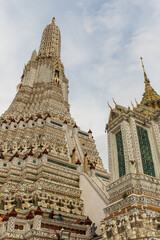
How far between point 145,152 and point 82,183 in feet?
24.7

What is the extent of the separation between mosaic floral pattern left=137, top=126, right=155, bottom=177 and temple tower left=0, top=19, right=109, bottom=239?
14.8 ft

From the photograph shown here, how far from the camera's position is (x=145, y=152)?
13188mm

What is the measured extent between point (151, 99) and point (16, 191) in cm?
1173

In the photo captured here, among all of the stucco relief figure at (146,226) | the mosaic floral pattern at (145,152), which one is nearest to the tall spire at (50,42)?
the mosaic floral pattern at (145,152)

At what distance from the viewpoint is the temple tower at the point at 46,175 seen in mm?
13148

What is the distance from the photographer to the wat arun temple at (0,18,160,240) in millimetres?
10787

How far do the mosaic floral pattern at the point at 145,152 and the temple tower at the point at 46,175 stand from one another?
14.8ft

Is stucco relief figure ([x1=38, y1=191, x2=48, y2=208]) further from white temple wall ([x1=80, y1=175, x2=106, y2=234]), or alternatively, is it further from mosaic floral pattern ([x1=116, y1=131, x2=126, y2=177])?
mosaic floral pattern ([x1=116, y1=131, x2=126, y2=177])

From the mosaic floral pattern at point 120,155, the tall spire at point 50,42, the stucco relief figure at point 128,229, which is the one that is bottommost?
the stucco relief figure at point 128,229

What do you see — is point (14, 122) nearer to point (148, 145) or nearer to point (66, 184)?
point (66, 184)

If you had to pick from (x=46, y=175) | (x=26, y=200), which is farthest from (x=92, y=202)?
(x=26, y=200)

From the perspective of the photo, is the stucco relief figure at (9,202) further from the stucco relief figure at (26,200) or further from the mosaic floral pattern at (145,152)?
the mosaic floral pattern at (145,152)

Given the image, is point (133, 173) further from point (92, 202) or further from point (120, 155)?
point (92, 202)

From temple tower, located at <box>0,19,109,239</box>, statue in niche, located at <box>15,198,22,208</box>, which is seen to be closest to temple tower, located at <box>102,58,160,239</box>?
temple tower, located at <box>0,19,109,239</box>
